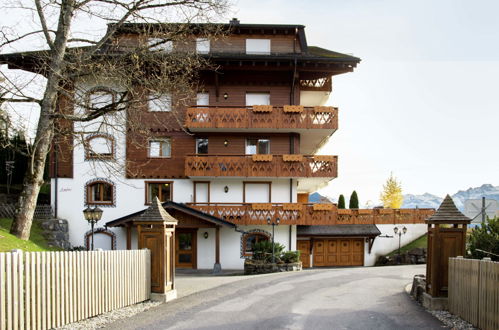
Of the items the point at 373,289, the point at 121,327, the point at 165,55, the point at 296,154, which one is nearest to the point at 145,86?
the point at 165,55

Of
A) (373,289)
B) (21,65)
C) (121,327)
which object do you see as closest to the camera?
(121,327)

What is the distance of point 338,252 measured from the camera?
33188mm

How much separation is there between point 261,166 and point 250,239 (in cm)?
471

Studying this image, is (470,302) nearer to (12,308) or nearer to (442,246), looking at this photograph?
(442,246)

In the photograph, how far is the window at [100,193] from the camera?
28.8 metres

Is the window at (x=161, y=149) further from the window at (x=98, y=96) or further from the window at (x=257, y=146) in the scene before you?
the window at (x=98, y=96)

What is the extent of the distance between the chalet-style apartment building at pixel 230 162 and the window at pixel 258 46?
64 millimetres

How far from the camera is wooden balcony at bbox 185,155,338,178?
27719 millimetres

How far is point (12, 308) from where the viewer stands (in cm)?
786

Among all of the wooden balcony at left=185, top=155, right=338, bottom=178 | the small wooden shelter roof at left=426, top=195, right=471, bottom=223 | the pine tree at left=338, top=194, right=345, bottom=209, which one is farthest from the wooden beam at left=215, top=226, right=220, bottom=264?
the pine tree at left=338, top=194, right=345, bottom=209

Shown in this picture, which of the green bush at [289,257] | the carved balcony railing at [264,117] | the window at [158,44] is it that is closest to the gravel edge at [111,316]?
the window at [158,44]

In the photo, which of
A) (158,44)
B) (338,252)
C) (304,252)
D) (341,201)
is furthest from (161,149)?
(341,201)

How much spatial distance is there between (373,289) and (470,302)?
5.11 metres

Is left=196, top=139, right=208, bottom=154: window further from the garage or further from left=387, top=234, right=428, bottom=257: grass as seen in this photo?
left=387, top=234, right=428, bottom=257: grass
